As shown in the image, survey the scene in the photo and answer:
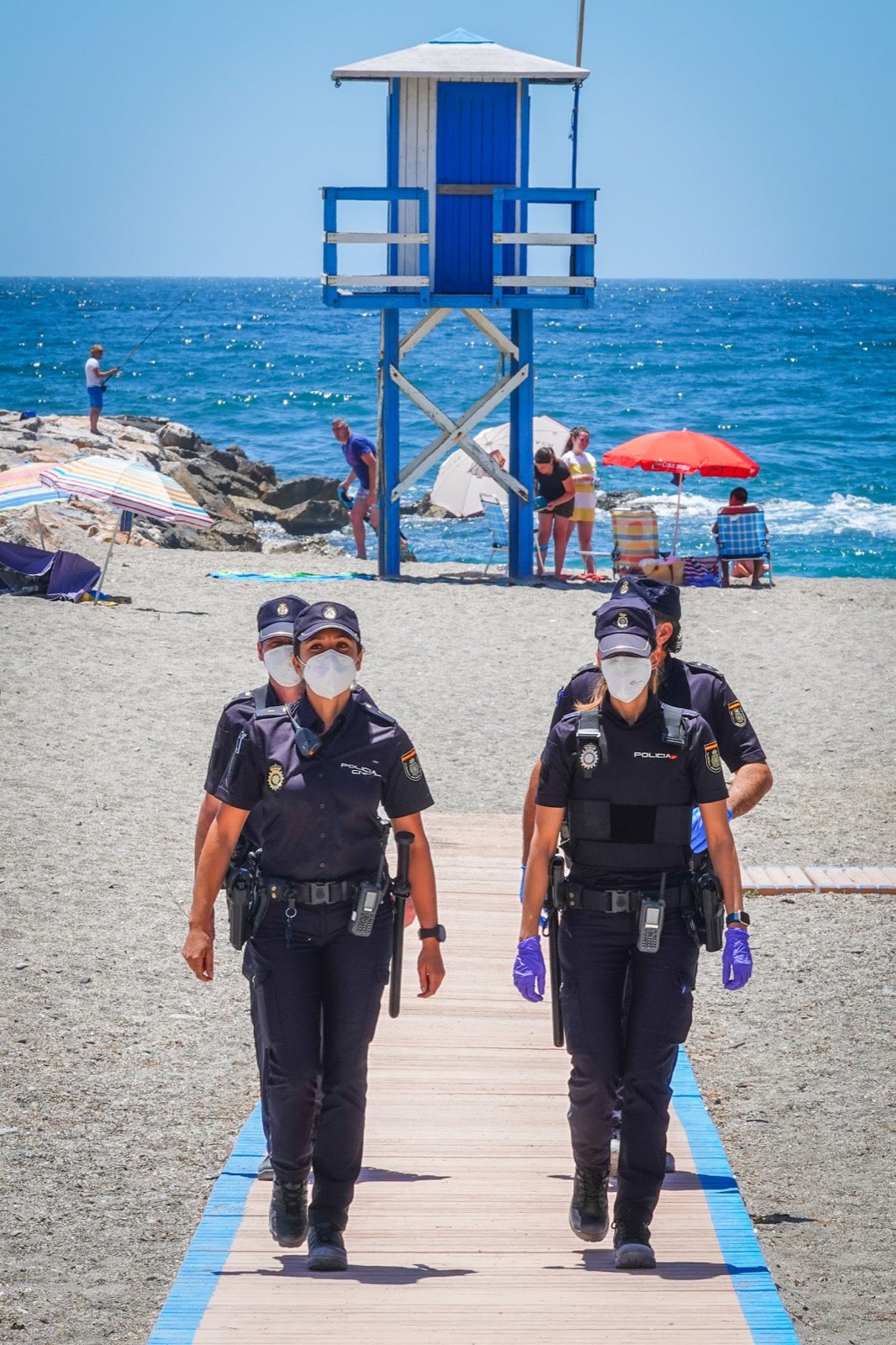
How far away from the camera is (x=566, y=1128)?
5.72 m

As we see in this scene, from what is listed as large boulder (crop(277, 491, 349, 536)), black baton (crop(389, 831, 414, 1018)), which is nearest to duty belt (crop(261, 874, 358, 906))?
black baton (crop(389, 831, 414, 1018))

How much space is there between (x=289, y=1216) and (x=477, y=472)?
16668 millimetres

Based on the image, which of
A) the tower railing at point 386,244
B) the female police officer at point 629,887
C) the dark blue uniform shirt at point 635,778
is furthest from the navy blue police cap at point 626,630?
the tower railing at point 386,244

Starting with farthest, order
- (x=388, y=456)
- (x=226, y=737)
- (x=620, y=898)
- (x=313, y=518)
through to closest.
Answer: (x=313, y=518)
(x=388, y=456)
(x=226, y=737)
(x=620, y=898)

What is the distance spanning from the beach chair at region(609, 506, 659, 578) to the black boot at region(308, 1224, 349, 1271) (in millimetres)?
14119

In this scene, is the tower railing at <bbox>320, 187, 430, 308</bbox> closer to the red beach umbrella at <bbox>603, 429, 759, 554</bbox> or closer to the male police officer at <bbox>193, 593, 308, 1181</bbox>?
the red beach umbrella at <bbox>603, 429, 759, 554</bbox>

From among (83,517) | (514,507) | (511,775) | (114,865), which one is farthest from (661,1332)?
(83,517)

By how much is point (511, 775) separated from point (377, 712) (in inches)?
273

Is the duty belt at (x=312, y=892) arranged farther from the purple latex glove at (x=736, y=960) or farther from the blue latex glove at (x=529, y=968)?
the purple latex glove at (x=736, y=960)

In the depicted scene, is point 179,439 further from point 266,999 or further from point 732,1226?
point 732,1226

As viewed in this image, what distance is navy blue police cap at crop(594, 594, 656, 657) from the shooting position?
4637mm

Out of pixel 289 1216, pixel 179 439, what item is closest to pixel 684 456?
pixel 289 1216

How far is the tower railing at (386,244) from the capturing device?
56.1 ft

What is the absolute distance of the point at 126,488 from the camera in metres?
15.6
